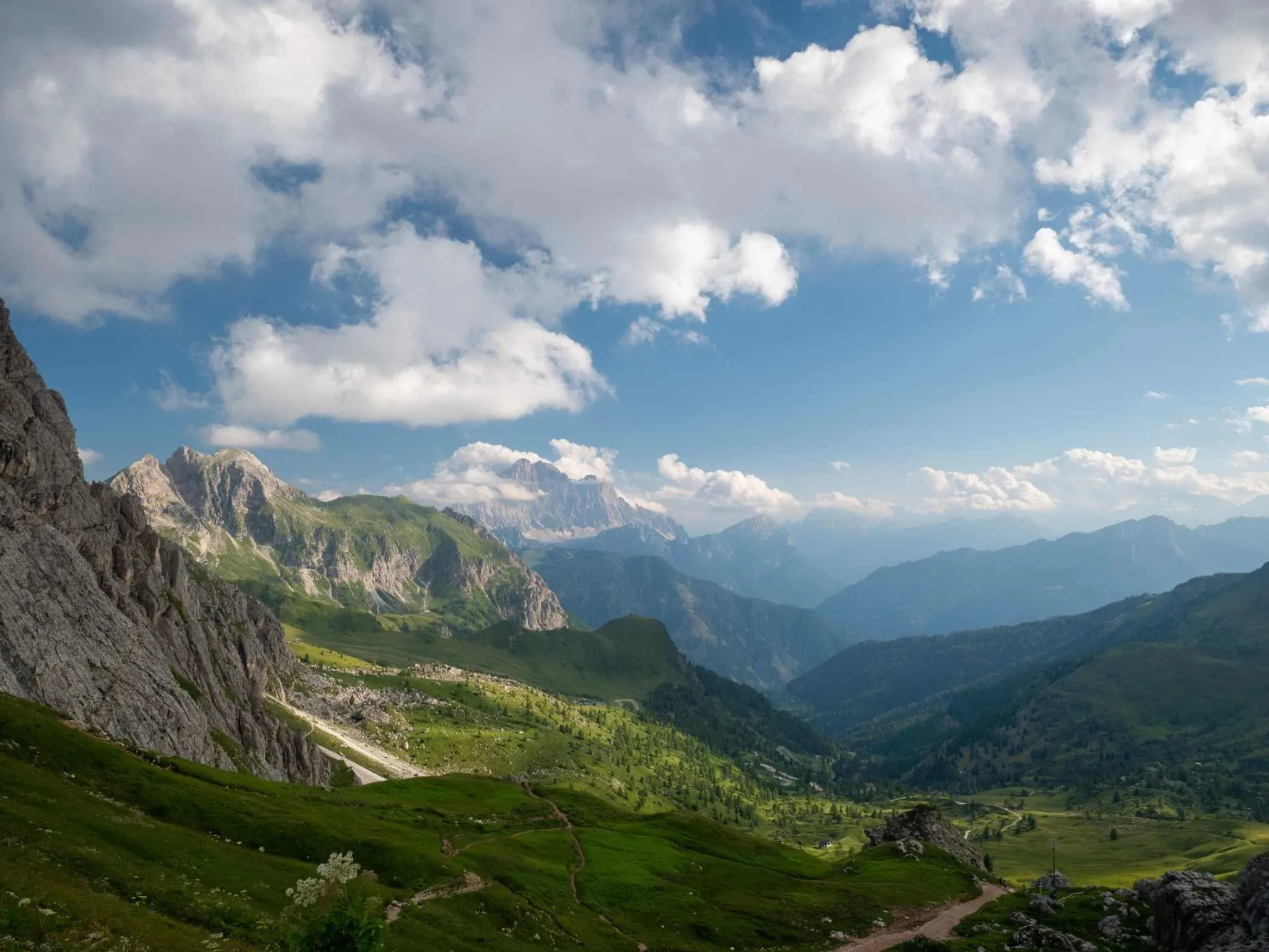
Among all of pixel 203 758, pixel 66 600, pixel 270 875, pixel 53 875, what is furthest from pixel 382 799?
pixel 53 875

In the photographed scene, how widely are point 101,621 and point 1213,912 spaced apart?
172 meters

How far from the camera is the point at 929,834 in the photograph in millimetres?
138500

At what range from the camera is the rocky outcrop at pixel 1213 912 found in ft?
200

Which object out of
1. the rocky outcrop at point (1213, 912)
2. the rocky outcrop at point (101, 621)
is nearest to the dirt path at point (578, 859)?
the rocky outcrop at point (1213, 912)

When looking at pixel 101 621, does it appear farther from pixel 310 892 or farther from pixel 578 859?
pixel 310 892

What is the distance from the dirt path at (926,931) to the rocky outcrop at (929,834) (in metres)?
40.6

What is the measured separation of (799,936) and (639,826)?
5026cm

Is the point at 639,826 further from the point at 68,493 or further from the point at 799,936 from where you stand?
the point at 68,493

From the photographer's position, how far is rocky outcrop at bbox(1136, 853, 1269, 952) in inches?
2404

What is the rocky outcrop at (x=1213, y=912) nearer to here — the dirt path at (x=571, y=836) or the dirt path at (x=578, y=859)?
the dirt path at (x=578, y=859)

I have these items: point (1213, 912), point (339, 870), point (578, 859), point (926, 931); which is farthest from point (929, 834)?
point (339, 870)

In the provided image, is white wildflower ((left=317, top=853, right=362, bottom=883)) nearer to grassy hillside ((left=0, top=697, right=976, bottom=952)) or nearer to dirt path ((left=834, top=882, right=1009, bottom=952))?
grassy hillside ((left=0, top=697, right=976, bottom=952))

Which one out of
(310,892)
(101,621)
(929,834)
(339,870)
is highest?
(101,621)

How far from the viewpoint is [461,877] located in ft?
235
